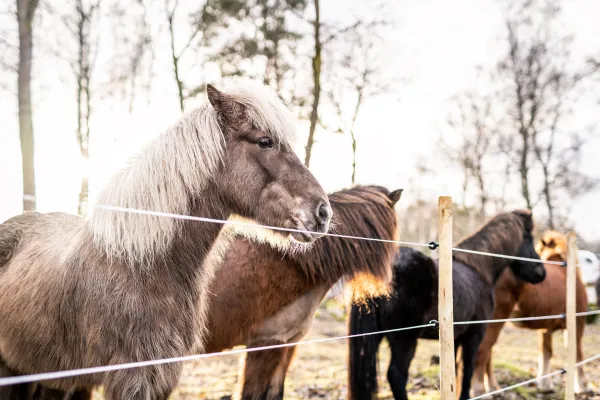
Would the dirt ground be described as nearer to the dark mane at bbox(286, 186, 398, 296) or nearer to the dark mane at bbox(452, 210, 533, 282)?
the dark mane at bbox(286, 186, 398, 296)

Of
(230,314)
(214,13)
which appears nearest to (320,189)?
(230,314)

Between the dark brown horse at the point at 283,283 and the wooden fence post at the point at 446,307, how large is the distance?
1.26 m

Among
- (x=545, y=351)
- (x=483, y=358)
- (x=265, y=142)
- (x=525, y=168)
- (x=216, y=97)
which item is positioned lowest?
(x=545, y=351)

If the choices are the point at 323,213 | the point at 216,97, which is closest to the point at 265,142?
the point at 216,97

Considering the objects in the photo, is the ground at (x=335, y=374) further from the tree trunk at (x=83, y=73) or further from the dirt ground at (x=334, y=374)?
the tree trunk at (x=83, y=73)

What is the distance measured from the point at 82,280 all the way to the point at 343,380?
557 centimetres

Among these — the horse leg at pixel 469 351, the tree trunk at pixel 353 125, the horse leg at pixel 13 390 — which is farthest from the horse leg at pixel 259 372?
the tree trunk at pixel 353 125

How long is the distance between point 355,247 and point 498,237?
2770mm

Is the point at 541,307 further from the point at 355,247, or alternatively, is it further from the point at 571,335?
the point at 355,247

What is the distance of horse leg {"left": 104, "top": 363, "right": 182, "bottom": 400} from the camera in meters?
2.23

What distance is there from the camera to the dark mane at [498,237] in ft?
20.1

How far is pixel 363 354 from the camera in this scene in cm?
497

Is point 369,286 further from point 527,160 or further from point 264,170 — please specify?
point 527,160

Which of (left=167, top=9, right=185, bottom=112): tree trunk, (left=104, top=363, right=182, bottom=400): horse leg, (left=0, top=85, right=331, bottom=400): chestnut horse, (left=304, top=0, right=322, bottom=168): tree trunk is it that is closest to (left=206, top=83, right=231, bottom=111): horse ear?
(left=0, top=85, right=331, bottom=400): chestnut horse
